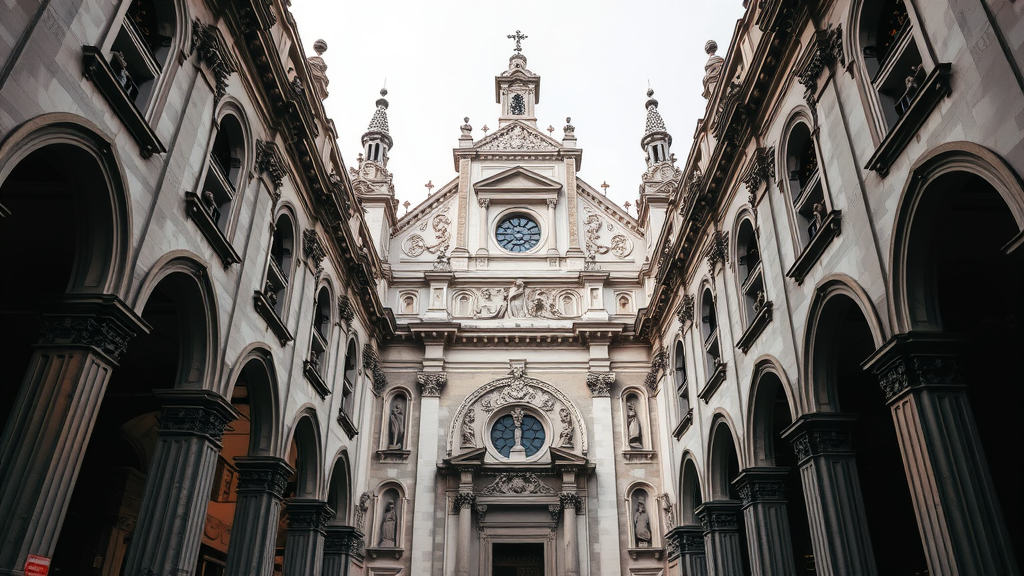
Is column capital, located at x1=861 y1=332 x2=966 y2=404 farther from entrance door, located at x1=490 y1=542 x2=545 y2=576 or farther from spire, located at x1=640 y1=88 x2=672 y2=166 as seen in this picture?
spire, located at x1=640 y1=88 x2=672 y2=166

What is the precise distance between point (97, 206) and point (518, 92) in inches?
1155

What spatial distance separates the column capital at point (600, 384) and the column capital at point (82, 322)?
21.7 m

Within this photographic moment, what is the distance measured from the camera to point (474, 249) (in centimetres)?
3294

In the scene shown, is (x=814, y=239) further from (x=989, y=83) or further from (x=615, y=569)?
(x=615, y=569)

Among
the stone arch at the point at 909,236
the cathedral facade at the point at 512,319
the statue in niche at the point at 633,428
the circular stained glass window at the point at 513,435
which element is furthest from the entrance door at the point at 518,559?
the stone arch at the point at 909,236

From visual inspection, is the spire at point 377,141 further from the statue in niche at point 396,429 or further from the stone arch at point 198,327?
the stone arch at point 198,327

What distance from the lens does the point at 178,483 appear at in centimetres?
1286

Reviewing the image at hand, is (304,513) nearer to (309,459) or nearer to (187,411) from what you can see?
(309,459)

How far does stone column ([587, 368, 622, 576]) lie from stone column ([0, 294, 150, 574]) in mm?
20606

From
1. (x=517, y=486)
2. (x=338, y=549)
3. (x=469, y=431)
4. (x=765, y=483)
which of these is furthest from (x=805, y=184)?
(x=338, y=549)

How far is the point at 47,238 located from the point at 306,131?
21.8ft

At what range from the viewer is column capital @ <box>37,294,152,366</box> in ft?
32.3

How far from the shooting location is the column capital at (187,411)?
1327cm

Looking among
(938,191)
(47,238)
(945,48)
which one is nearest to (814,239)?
(938,191)
